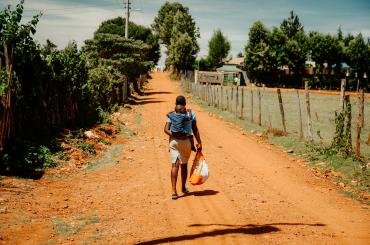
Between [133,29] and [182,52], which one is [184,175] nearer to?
[182,52]

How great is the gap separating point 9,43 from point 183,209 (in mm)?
6423

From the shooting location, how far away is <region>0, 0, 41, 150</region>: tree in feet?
27.3

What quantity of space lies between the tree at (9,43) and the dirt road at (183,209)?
5.34 ft

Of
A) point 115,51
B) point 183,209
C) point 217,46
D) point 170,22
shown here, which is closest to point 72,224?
point 183,209

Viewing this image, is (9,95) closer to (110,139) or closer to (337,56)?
(110,139)

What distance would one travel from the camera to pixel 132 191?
737cm

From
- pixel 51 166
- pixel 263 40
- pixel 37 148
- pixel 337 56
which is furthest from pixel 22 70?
pixel 337 56

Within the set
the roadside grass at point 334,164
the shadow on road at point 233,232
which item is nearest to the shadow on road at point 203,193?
the shadow on road at point 233,232

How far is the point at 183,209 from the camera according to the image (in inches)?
244

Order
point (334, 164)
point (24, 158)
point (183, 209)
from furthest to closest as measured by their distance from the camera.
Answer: point (334, 164)
point (24, 158)
point (183, 209)

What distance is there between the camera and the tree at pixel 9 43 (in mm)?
8319

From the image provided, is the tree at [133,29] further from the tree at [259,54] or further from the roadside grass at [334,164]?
the roadside grass at [334,164]

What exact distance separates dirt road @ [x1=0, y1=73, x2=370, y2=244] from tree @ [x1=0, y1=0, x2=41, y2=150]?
1.63 metres

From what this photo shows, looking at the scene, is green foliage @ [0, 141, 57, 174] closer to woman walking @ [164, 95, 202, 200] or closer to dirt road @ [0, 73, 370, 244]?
dirt road @ [0, 73, 370, 244]
